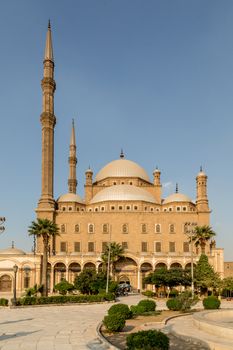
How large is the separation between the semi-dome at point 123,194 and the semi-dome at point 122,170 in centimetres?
629

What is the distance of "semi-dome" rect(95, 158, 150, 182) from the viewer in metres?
79.7

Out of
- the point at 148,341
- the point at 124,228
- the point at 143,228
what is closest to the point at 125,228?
the point at 124,228

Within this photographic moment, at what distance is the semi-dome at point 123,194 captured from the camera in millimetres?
70062

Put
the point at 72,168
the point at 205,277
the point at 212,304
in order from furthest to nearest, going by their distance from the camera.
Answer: the point at 72,168 → the point at 205,277 → the point at 212,304

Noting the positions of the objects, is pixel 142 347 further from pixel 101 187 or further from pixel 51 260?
pixel 101 187

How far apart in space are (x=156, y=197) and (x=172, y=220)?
10983 millimetres

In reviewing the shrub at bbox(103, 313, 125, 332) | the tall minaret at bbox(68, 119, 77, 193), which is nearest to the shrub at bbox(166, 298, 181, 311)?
the shrub at bbox(103, 313, 125, 332)

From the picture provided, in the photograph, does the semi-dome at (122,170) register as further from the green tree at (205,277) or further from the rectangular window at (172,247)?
the green tree at (205,277)

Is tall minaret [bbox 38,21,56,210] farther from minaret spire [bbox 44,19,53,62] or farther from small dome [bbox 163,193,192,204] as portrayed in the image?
small dome [bbox 163,193,192,204]

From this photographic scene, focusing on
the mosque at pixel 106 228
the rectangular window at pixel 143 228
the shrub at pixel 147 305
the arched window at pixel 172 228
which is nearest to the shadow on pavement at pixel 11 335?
the shrub at pixel 147 305

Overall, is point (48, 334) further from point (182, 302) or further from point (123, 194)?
point (123, 194)

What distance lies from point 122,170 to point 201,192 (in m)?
17.9

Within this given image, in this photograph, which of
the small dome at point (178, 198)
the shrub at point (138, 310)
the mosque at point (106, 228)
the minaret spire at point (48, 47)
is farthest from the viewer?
the small dome at point (178, 198)

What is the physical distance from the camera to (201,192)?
2702 inches
